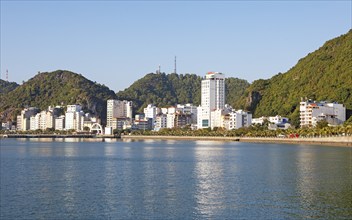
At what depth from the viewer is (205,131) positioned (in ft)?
447

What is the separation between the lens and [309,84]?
13312cm

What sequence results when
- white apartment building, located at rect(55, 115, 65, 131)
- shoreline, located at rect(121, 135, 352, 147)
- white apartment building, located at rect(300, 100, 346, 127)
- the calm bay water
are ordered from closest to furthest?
the calm bay water
shoreline, located at rect(121, 135, 352, 147)
white apartment building, located at rect(300, 100, 346, 127)
white apartment building, located at rect(55, 115, 65, 131)

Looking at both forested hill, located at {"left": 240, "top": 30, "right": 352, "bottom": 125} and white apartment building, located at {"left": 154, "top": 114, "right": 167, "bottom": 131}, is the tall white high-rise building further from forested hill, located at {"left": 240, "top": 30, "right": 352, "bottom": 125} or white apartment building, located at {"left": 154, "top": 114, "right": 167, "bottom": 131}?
white apartment building, located at {"left": 154, "top": 114, "right": 167, "bottom": 131}

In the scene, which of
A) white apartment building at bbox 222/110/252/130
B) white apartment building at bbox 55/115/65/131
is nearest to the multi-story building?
white apartment building at bbox 55/115/65/131

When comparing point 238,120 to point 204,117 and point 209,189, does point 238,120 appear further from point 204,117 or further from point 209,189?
point 209,189

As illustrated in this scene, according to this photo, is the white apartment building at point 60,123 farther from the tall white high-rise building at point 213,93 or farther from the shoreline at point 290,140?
the shoreline at point 290,140

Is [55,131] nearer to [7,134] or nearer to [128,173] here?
[7,134]

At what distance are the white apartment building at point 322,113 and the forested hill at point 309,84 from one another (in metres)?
5.01

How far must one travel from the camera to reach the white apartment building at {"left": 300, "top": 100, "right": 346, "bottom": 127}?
110 meters

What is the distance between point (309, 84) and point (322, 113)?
24069 mm

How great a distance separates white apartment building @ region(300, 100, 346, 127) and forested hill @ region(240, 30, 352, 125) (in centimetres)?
501

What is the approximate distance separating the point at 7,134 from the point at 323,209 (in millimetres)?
169183

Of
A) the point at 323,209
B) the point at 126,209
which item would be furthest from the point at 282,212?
the point at 126,209

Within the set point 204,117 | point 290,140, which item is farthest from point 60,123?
point 290,140
